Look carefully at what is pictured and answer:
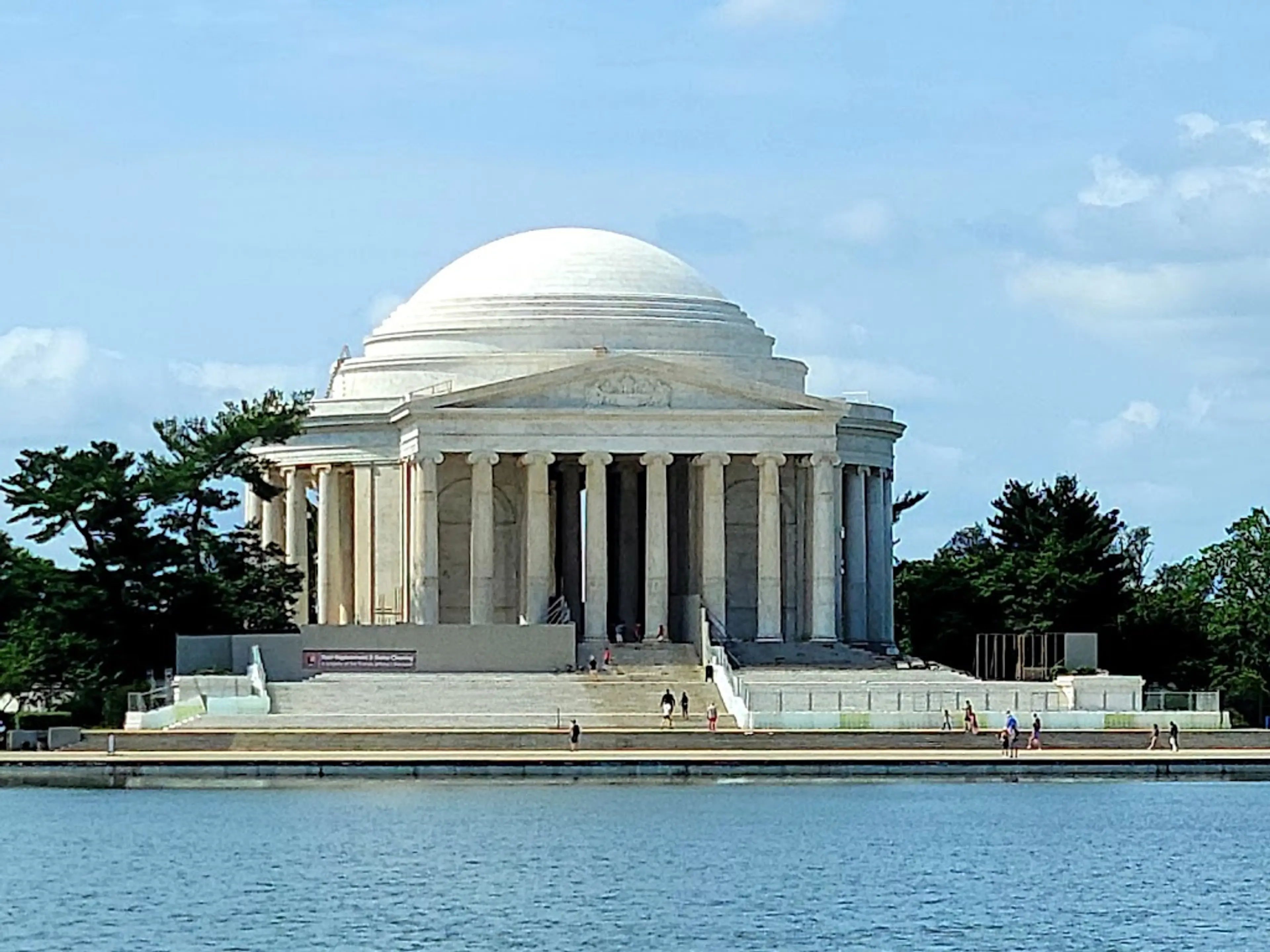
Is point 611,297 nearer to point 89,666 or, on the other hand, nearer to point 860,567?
point 860,567

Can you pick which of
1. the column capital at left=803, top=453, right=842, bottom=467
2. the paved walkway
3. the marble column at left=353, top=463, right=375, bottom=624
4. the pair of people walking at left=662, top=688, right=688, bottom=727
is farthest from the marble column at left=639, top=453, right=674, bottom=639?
the paved walkway

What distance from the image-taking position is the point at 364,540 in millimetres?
161375

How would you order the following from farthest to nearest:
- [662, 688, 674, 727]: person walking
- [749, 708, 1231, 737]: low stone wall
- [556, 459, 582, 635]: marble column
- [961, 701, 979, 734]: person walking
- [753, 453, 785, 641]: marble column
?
[556, 459, 582, 635]: marble column → [753, 453, 785, 641]: marble column → [662, 688, 674, 727]: person walking → [749, 708, 1231, 737]: low stone wall → [961, 701, 979, 734]: person walking

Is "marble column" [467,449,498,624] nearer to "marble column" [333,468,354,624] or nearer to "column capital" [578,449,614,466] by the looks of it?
"column capital" [578,449,614,466]

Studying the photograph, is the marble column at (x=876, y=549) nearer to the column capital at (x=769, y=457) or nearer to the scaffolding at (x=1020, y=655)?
the scaffolding at (x=1020, y=655)

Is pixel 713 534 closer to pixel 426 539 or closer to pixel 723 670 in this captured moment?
pixel 426 539

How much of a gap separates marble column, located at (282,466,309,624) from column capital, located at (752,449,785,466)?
20018 millimetres

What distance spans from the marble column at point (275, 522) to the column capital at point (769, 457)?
2252 centimetres

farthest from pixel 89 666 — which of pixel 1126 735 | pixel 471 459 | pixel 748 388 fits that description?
pixel 1126 735

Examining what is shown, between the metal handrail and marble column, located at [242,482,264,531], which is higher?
marble column, located at [242,482,264,531]

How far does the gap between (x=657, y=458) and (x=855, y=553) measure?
13513 mm

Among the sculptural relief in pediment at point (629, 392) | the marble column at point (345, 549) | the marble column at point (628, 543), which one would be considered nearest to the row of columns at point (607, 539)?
the marble column at point (628, 543)

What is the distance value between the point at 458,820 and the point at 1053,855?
16.1m

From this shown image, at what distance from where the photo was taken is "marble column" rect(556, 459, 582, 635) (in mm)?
162000
